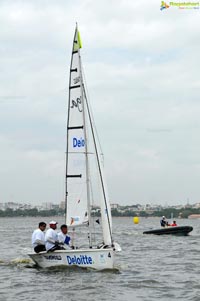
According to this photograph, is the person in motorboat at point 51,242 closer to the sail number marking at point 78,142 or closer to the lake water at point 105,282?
the lake water at point 105,282

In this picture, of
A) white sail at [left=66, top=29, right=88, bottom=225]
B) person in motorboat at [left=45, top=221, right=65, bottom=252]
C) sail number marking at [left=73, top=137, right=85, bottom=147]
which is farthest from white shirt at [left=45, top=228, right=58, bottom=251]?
sail number marking at [left=73, top=137, right=85, bottom=147]

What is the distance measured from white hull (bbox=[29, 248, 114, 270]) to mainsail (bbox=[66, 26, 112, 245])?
0.87 metres

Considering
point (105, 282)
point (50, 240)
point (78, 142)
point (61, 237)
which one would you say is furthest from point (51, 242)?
point (78, 142)

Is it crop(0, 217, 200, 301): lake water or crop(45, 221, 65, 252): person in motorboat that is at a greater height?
crop(45, 221, 65, 252): person in motorboat

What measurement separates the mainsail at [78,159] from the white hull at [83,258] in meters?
0.87

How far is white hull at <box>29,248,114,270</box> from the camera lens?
19531 mm

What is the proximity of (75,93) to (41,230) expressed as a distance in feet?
16.2

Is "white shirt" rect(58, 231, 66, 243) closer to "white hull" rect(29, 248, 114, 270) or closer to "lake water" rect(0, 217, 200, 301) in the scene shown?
"white hull" rect(29, 248, 114, 270)

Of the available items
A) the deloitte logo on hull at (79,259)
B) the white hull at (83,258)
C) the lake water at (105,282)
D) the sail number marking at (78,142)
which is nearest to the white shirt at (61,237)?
the white hull at (83,258)

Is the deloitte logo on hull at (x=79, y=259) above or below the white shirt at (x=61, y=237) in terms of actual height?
below

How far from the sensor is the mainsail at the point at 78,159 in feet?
67.9

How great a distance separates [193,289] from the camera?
17922mm

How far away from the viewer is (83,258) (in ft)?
65.0

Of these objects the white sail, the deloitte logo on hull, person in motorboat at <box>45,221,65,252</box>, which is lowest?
the deloitte logo on hull
